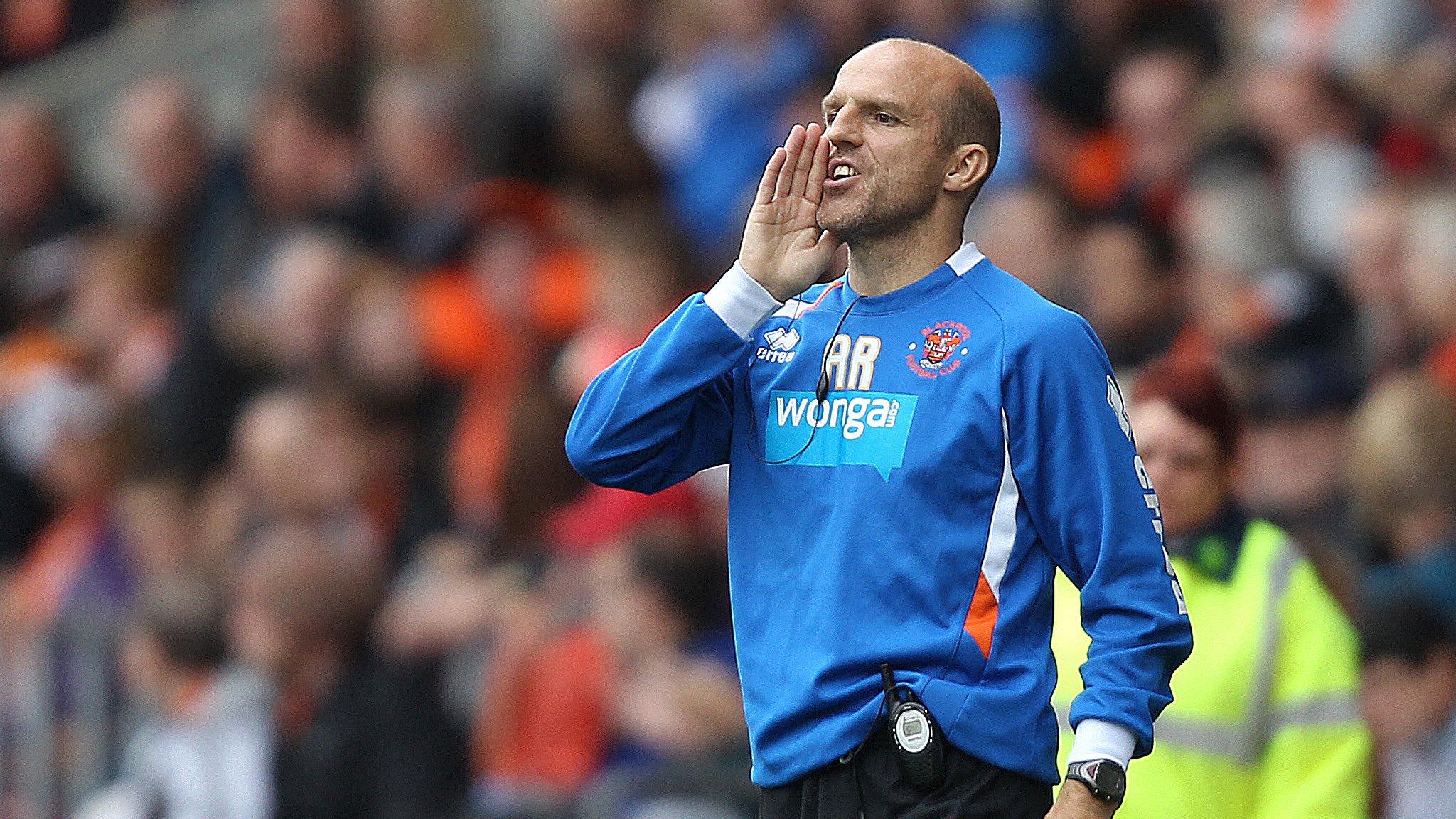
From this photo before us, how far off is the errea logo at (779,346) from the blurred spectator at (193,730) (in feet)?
14.7

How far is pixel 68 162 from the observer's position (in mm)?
13039

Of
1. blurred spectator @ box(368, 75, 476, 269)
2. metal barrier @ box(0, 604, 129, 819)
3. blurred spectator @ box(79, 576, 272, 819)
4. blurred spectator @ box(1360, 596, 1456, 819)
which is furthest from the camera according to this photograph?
blurred spectator @ box(368, 75, 476, 269)

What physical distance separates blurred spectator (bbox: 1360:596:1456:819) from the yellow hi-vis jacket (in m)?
1.47

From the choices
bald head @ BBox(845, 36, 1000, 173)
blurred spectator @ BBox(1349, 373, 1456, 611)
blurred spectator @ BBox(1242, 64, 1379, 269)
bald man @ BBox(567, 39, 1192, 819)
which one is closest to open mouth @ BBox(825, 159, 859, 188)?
bald man @ BBox(567, 39, 1192, 819)

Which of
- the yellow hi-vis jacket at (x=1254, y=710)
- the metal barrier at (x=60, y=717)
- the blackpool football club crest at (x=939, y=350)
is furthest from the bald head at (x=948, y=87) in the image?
the metal barrier at (x=60, y=717)

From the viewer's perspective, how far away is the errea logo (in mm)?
3967

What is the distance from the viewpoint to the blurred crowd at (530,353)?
7340 millimetres

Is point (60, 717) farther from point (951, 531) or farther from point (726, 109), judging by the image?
point (951, 531)

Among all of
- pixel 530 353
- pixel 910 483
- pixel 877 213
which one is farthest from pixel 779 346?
pixel 530 353

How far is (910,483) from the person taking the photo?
12.1 feet

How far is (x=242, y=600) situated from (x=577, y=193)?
2833 millimetres

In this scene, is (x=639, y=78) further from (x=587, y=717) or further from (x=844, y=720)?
(x=844, y=720)

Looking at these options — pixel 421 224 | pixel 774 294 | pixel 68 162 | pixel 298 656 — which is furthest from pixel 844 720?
pixel 68 162

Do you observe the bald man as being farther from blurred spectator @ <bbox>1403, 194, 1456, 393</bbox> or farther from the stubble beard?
blurred spectator @ <bbox>1403, 194, 1456, 393</bbox>
